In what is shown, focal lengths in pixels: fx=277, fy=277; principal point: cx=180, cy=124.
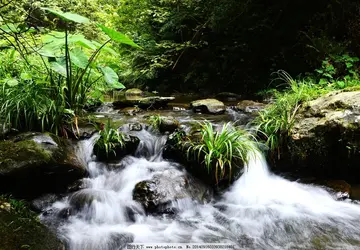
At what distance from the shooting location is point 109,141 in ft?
13.6

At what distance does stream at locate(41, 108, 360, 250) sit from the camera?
2.88 meters

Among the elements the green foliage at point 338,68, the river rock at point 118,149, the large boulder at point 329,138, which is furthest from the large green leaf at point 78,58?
the green foliage at point 338,68

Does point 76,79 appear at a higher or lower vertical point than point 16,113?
higher

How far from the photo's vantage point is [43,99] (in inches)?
152

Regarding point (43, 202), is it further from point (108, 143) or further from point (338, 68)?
point (338, 68)

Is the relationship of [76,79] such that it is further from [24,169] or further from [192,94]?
[192,94]

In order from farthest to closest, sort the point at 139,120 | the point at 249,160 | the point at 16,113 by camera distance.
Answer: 1. the point at 139,120
2. the point at 249,160
3. the point at 16,113

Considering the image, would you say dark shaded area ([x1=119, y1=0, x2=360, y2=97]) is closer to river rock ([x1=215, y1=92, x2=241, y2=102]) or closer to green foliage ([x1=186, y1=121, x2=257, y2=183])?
river rock ([x1=215, y1=92, x2=241, y2=102])

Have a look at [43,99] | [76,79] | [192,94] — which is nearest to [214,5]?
[192,94]

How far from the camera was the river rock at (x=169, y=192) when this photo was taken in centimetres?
336

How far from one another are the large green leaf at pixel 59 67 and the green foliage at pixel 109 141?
100 centimetres

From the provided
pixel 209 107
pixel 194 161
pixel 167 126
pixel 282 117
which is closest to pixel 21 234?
pixel 194 161

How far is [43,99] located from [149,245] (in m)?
2.49

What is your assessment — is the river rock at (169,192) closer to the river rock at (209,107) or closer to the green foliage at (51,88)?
the green foliage at (51,88)
